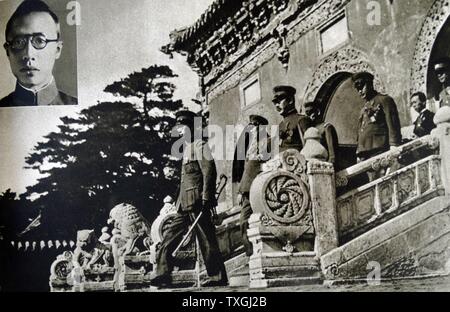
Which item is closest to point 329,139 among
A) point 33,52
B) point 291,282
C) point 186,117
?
point 291,282

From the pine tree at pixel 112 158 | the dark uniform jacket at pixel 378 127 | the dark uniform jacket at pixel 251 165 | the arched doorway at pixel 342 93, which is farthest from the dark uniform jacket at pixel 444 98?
the pine tree at pixel 112 158

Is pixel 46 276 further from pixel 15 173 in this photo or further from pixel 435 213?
pixel 435 213

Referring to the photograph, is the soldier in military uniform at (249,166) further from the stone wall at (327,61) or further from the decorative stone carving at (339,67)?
the decorative stone carving at (339,67)

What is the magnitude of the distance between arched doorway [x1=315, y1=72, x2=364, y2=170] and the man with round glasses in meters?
2.72

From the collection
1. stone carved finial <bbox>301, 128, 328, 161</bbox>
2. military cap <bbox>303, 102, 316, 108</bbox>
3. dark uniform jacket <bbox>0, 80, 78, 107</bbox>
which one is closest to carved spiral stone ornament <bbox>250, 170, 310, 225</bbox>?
stone carved finial <bbox>301, 128, 328, 161</bbox>

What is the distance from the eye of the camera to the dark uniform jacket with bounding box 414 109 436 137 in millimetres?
5414

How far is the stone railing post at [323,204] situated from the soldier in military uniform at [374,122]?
1.12ft

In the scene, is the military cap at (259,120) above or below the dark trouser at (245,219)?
above

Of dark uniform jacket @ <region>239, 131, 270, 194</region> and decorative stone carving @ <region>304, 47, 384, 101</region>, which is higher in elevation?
decorative stone carving @ <region>304, 47, 384, 101</region>

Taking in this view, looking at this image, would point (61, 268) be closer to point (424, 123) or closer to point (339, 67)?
point (339, 67)

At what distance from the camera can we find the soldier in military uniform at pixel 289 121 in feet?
19.3

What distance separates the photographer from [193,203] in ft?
20.4

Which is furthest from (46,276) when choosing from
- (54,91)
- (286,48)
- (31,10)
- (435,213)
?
(435,213)

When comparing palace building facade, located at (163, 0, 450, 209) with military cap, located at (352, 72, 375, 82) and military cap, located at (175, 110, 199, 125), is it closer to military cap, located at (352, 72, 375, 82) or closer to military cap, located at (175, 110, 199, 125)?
military cap, located at (352, 72, 375, 82)
